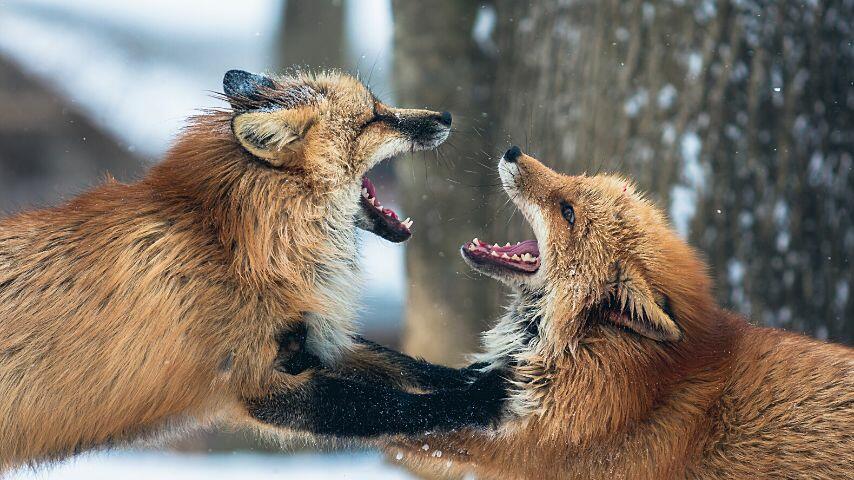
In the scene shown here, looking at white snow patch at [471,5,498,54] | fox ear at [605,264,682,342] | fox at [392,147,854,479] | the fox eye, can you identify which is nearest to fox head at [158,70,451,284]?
the fox eye

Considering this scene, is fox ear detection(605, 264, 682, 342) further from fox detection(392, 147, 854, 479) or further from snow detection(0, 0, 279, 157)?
snow detection(0, 0, 279, 157)

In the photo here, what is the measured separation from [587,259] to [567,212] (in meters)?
0.27

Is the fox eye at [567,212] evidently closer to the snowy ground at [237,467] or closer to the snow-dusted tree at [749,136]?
the snow-dusted tree at [749,136]

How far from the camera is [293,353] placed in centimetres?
316

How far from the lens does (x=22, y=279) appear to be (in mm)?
2994

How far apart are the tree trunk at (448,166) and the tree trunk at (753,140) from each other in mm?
1268

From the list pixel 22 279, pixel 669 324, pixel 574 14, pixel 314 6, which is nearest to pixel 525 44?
pixel 574 14

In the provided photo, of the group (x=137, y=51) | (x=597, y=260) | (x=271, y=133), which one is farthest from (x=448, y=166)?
(x=137, y=51)

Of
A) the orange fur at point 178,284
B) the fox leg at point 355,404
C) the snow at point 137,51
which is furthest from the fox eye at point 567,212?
the snow at point 137,51

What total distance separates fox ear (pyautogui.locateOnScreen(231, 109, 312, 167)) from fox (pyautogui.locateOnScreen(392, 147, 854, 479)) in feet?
3.76

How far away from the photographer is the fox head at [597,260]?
10.4 ft

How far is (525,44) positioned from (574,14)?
0.43m

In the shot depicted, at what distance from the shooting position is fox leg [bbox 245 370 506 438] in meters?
3.03

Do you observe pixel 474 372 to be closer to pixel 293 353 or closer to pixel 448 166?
pixel 293 353
